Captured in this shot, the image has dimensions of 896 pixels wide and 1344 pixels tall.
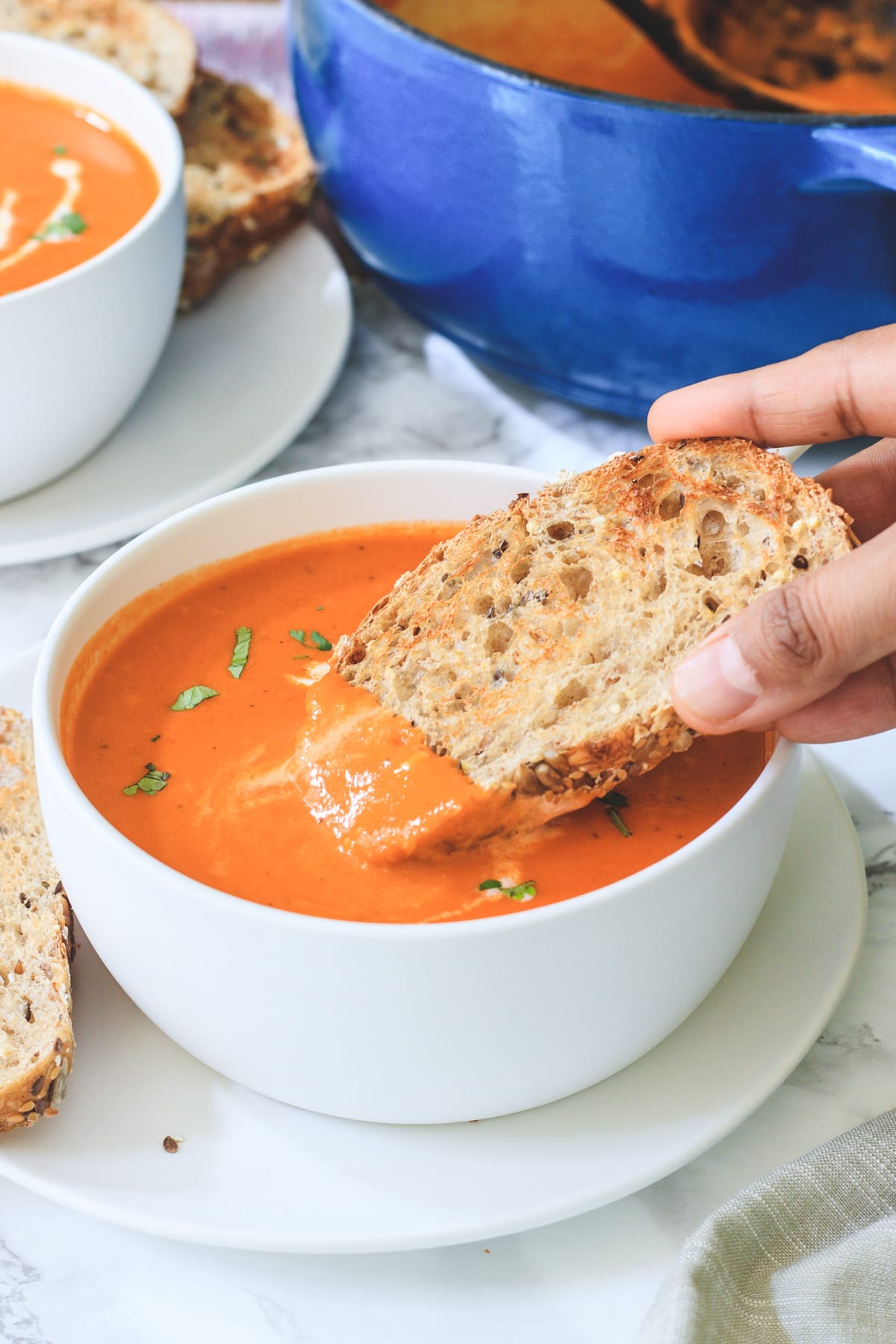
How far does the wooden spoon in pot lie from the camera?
2.81 metres

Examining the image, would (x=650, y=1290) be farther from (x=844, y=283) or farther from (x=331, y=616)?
(x=844, y=283)

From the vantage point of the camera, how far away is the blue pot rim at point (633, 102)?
192 cm

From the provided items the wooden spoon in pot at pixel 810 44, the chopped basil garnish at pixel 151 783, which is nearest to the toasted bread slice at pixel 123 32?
the wooden spoon in pot at pixel 810 44

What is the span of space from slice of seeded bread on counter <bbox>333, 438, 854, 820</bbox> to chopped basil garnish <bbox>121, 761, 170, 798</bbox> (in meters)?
0.24

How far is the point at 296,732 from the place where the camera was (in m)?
1.61

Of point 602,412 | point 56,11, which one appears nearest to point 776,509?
point 602,412

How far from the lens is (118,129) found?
278cm

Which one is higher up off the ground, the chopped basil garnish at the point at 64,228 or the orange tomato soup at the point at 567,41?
the orange tomato soup at the point at 567,41

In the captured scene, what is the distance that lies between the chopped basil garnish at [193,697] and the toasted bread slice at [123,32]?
6.01ft

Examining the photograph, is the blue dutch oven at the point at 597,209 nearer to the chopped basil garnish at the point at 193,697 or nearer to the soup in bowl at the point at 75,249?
the soup in bowl at the point at 75,249

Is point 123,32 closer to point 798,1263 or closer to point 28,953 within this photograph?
point 28,953

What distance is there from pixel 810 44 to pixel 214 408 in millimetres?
1492

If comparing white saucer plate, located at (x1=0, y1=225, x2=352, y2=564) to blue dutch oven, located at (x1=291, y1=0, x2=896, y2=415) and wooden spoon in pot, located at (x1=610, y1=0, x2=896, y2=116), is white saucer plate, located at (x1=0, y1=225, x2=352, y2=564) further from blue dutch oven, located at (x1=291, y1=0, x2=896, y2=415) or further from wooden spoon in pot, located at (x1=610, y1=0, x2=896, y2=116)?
wooden spoon in pot, located at (x1=610, y1=0, x2=896, y2=116)

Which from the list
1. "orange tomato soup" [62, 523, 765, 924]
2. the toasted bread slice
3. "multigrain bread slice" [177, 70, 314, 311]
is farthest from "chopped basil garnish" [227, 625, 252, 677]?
the toasted bread slice
